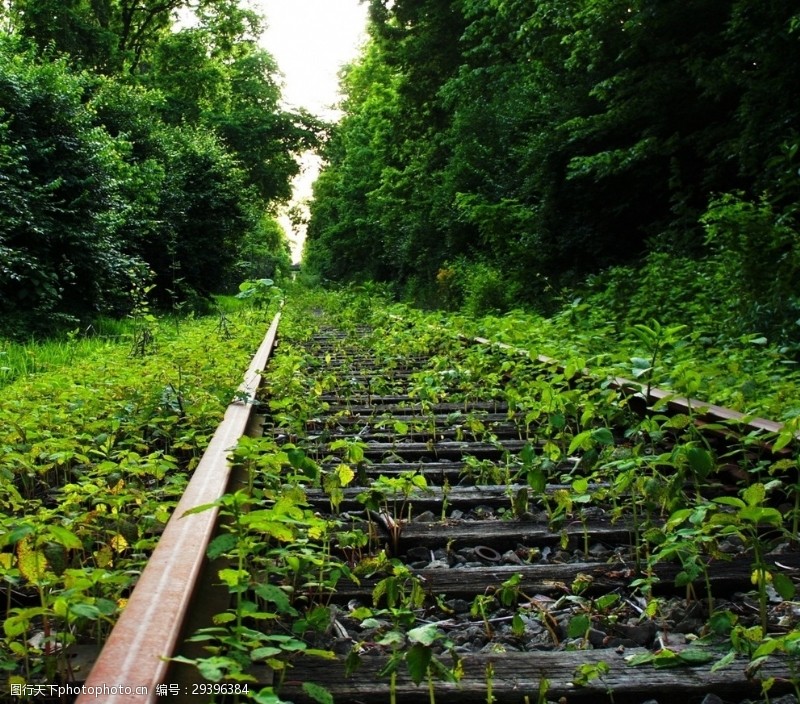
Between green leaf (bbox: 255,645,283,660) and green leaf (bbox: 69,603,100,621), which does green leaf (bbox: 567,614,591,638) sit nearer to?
green leaf (bbox: 255,645,283,660)

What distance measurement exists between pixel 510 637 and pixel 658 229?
441 inches

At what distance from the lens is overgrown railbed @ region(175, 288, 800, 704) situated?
1.53m

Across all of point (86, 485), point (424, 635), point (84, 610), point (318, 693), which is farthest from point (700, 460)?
point (86, 485)

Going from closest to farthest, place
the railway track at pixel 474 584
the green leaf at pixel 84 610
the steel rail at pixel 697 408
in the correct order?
the green leaf at pixel 84 610 < the railway track at pixel 474 584 < the steel rail at pixel 697 408

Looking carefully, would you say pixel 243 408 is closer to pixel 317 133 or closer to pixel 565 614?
pixel 565 614

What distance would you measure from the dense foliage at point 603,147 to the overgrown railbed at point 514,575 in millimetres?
4096

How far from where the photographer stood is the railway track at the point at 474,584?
1506mm

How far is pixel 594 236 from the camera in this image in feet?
42.6

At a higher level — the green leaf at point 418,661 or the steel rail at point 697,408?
the steel rail at point 697,408

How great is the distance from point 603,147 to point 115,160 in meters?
8.21

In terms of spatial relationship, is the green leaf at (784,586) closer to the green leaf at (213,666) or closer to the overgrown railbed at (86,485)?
the green leaf at (213,666)

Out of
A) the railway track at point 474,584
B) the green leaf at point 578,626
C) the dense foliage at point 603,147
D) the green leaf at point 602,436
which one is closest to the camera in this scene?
the railway track at point 474,584

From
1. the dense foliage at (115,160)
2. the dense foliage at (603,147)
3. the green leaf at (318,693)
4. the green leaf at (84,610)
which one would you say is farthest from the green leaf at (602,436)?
the dense foliage at (115,160)

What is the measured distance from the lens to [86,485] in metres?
2.36
